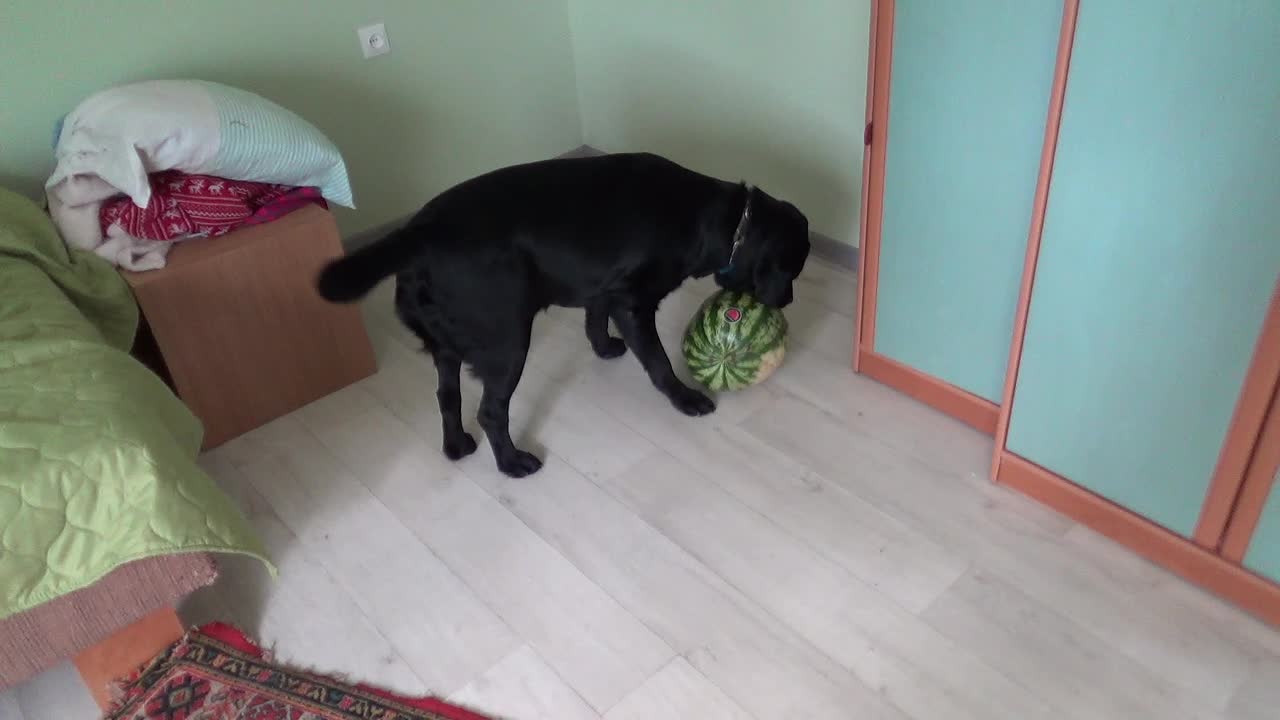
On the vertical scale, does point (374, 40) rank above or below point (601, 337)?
above

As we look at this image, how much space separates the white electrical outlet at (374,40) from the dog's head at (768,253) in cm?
138

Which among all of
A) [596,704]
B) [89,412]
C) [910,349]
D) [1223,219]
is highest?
[1223,219]

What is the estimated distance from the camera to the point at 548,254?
1.74 meters

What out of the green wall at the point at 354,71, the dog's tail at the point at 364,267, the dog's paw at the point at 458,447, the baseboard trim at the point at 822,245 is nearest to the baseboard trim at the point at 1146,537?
the baseboard trim at the point at 822,245

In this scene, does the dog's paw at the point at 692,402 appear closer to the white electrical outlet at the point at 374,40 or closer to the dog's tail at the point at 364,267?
the dog's tail at the point at 364,267

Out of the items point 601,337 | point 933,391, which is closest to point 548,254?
point 601,337

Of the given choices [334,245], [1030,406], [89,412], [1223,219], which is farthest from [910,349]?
[89,412]

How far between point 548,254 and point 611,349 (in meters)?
0.63

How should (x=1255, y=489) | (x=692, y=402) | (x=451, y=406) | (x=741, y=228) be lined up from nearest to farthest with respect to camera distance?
(x=1255, y=489), (x=741, y=228), (x=451, y=406), (x=692, y=402)

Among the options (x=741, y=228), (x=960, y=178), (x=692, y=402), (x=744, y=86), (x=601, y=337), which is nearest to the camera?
(x=960, y=178)

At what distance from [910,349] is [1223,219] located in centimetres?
77

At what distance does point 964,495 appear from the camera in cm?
180

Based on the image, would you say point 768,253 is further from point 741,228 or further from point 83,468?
point 83,468

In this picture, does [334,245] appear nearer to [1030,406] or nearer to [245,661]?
[245,661]
